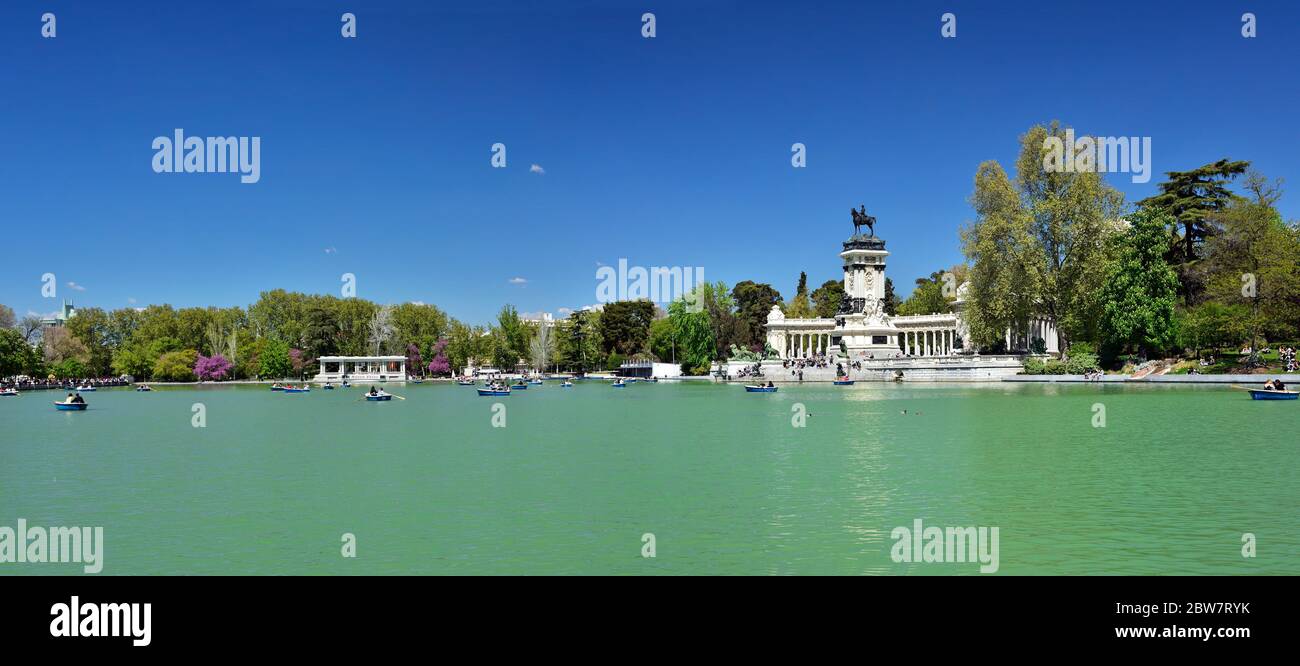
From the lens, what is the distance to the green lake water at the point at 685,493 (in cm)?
1211

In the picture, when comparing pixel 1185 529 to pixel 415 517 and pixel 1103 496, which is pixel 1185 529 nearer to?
pixel 1103 496

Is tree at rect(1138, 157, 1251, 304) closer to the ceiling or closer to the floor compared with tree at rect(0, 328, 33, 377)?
closer to the ceiling

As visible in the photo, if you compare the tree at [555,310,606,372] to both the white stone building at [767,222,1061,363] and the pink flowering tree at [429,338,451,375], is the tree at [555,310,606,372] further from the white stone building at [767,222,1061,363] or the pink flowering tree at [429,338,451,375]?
the white stone building at [767,222,1061,363]

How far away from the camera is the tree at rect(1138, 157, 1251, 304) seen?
6088 cm

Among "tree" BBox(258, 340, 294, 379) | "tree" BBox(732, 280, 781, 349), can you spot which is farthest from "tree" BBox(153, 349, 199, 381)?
"tree" BBox(732, 280, 781, 349)

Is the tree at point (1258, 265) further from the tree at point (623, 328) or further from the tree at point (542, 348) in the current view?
the tree at point (542, 348)

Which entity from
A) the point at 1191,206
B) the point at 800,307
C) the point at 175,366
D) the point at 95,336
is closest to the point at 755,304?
the point at 800,307
